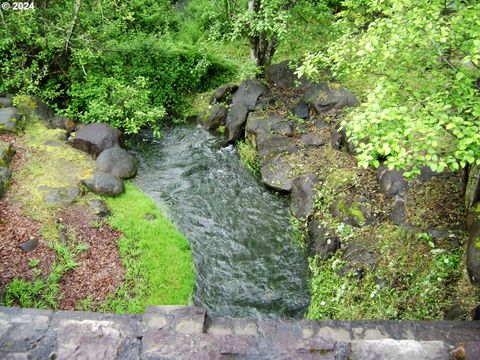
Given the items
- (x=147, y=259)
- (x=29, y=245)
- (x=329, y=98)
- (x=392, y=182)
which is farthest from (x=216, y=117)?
(x=29, y=245)

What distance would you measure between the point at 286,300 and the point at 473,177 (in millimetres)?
4587

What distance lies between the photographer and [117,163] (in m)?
13.1

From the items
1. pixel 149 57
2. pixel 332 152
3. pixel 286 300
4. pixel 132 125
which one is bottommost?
pixel 286 300

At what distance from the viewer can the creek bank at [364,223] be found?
8.36 meters

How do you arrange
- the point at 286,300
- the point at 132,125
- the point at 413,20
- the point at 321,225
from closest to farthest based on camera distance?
the point at 413,20, the point at 286,300, the point at 321,225, the point at 132,125

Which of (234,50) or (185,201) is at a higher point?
(234,50)

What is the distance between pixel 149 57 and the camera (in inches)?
670

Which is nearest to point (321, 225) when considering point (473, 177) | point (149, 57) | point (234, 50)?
point (473, 177)

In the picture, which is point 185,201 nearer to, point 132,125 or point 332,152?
point 132,125

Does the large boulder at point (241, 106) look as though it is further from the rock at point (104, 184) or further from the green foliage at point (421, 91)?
the green foliage at point (421, 91)

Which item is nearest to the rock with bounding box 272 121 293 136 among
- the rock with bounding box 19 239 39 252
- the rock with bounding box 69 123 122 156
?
the rock with bounding box 69 123 122 156

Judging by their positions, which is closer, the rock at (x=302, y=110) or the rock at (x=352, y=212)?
the rock at (x=352, y=212)

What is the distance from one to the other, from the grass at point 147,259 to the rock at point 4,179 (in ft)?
8.11

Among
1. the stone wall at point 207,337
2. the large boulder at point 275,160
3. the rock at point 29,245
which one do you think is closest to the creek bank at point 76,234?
the rock at point 29,245
